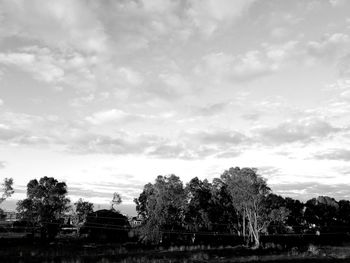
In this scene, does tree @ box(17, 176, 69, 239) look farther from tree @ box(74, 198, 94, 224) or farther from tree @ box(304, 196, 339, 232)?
tree @ box(304, 196, 339, 232)

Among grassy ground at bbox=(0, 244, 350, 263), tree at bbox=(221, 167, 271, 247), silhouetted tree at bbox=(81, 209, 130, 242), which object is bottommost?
grassy ground at bbox=(0, 244, 350, 263)

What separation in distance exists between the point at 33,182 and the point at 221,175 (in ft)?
143

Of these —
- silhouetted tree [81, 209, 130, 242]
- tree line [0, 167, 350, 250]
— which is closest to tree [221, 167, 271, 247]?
tree line [0, 167, 350, 250]

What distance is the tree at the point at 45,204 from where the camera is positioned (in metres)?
72.2

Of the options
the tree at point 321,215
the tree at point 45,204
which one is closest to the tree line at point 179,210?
the tree at point 45,204

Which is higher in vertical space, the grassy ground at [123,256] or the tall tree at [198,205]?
the tall tree at [198,205]

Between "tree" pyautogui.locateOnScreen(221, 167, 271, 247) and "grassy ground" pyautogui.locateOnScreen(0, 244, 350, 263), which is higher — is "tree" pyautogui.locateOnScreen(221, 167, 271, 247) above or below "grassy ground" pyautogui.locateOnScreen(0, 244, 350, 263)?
above

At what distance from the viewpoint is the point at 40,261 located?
144ft

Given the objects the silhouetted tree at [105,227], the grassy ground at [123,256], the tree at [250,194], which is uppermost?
the tree at [250,194]

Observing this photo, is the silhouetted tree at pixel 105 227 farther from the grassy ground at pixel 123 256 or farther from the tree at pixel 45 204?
the grassy ground at pixel 123 256

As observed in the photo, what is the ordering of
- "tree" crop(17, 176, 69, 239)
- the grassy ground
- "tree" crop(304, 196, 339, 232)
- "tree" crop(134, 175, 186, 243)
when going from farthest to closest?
"tree" crop(304, 196, 339, 232)
"tree" crop(17, 176, 69, 239)
"tree" crop(134, 175, 186, 243)
the grassy ground

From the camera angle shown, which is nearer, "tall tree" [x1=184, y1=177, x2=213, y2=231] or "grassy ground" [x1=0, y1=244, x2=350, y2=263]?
"grassy ground" [x1=0, y1=244, x2=350, y2=263]

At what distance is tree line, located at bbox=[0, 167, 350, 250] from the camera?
70.7m

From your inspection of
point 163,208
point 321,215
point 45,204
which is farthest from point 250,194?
point 321,215
